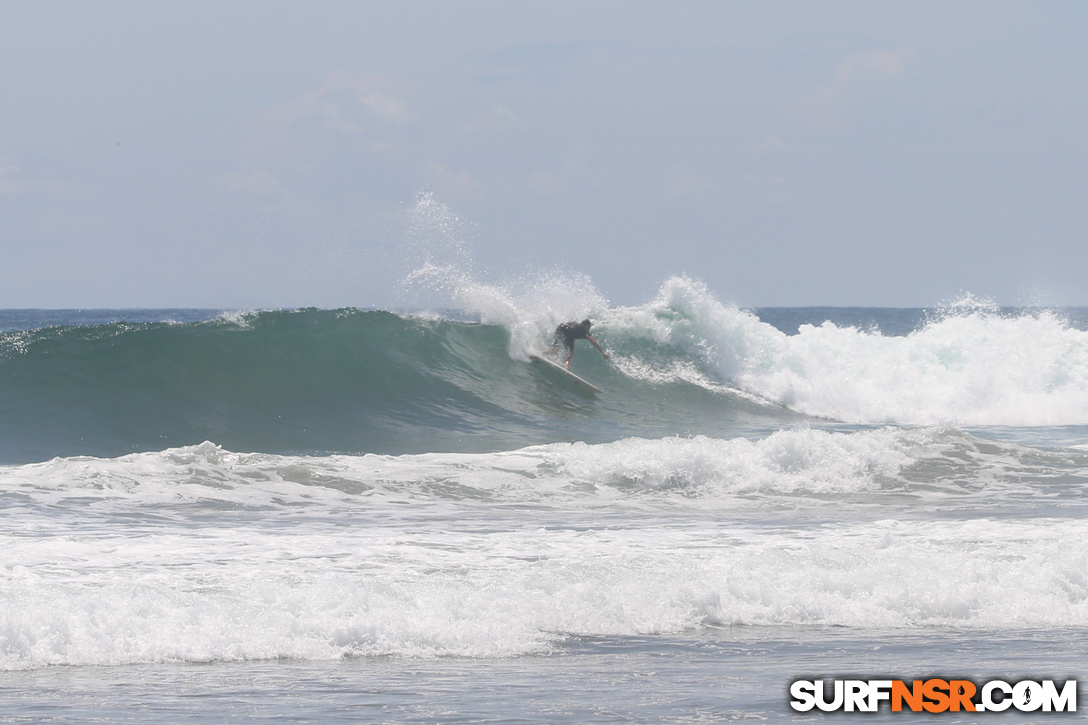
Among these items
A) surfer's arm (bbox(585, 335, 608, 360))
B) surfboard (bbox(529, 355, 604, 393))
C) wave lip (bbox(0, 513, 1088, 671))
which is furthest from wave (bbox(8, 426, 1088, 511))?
Answer: surfer's arm (bbox(585, 335, 608, 360))

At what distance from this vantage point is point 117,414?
1315cm

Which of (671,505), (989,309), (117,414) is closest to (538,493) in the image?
(671,505)

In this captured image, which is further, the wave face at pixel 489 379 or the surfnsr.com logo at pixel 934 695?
the wave face at pixel 489 379

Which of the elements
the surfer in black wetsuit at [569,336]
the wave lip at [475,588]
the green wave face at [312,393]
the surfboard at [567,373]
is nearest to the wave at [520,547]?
the wave lip at [475,588]

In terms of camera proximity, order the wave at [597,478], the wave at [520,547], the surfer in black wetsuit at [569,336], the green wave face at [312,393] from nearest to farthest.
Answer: the wave at [520,547], the wave at [597,478], the green wave face at [312,393], the surfer in black wetsuit at [569,336]

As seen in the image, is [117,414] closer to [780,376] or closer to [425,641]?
[425,641]

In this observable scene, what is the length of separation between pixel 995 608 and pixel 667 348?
13.4m

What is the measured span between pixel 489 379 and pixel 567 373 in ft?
4.67

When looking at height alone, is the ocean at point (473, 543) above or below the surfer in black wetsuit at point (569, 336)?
below

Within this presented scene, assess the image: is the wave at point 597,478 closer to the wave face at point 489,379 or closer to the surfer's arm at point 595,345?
the wave face at point 489,379

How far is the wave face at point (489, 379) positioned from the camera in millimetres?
13172

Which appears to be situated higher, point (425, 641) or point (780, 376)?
point (780, 376)

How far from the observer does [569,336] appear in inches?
698

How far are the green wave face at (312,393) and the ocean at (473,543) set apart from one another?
6cm
